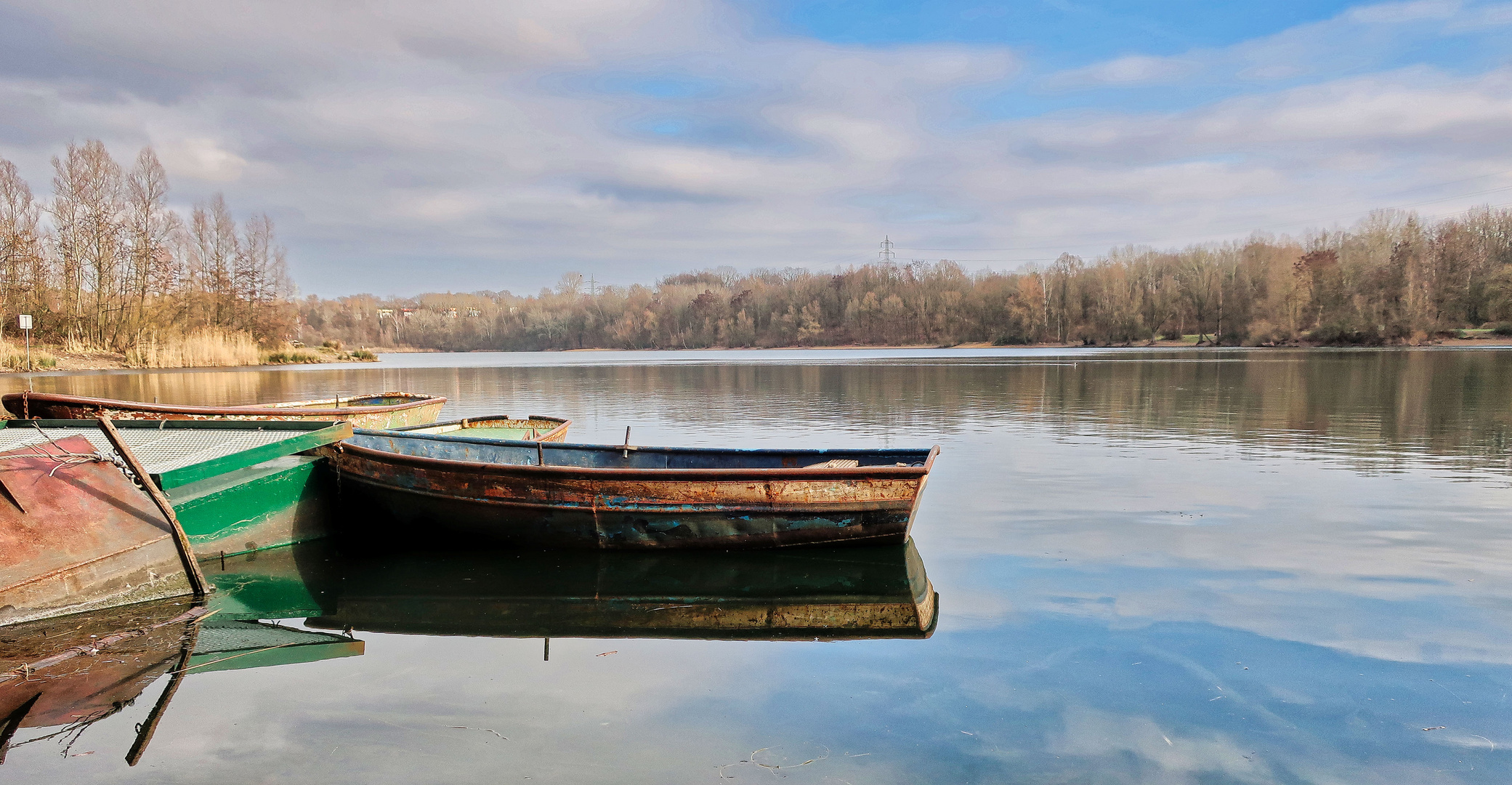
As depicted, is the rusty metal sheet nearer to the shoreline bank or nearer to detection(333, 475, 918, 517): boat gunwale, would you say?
detection(333, 475, 918, 517): boat gunwale

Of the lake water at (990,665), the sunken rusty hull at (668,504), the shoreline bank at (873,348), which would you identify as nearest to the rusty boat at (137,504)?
the lake water at (990,665)

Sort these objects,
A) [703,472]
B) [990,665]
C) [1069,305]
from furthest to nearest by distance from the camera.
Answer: [1069,305] < [703,472] < [990,665]

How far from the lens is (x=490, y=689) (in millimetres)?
5836

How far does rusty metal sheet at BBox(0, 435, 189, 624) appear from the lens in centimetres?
681

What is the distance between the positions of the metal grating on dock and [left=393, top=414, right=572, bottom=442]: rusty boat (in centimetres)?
403

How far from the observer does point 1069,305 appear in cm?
9431

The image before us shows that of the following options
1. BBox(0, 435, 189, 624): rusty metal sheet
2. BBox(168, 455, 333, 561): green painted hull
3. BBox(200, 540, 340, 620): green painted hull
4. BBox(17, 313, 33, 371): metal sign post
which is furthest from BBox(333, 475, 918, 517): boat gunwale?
BBox(17, 313, 33, 371): metal sign post

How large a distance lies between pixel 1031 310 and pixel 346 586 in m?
93.5

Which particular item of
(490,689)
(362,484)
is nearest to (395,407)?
(362,484)

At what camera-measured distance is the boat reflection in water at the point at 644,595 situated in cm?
714

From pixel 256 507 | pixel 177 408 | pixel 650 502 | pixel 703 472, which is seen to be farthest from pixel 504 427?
pixel 703 472

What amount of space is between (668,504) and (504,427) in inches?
295

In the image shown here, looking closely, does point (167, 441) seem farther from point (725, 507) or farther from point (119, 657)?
point (725, 507)

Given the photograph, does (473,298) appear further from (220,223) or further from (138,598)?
(138,598)
